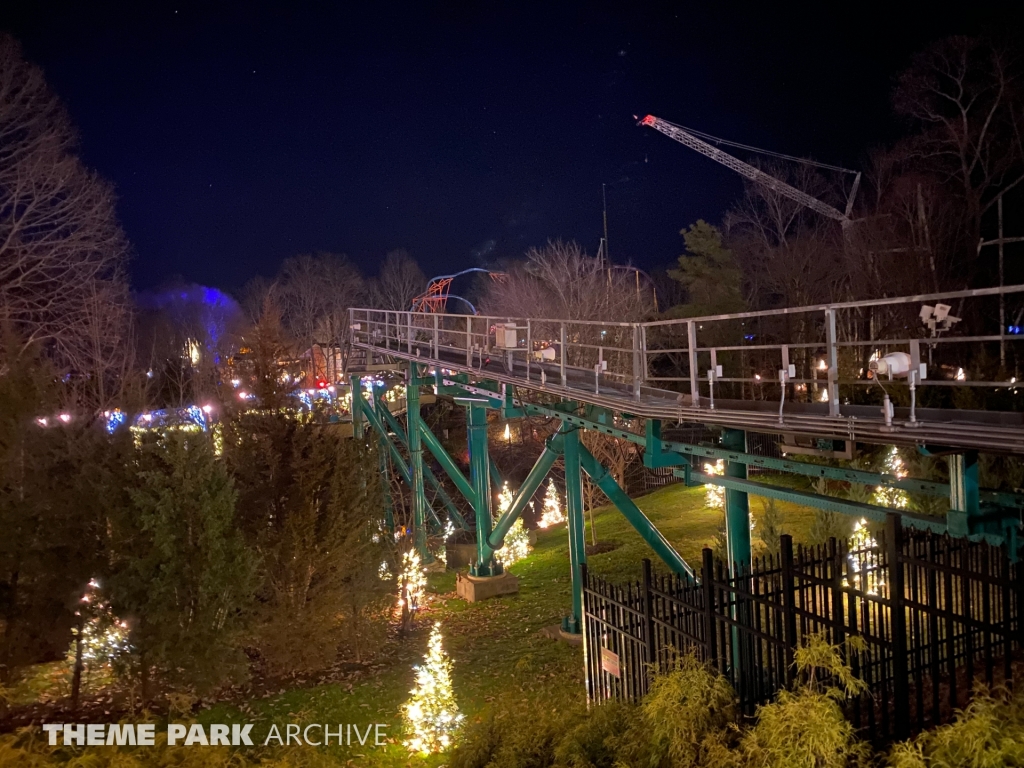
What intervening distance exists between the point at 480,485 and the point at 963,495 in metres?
9.61

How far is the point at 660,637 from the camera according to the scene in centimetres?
659

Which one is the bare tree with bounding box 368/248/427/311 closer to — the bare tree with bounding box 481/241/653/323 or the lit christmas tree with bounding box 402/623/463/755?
the bare tree with bounding box 481/241/653/323

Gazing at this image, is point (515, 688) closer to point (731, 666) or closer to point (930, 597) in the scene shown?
point (731, 666)

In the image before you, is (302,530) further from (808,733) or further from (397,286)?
(397,286)

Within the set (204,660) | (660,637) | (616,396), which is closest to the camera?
(660,637)

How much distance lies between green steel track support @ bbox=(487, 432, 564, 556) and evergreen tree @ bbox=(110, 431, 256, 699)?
4.65 m

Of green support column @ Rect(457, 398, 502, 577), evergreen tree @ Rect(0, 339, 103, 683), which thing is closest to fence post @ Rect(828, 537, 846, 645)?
evergreen tree @ Rect(0, 339, 103, 683)

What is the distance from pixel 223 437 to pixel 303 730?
4.36 metres

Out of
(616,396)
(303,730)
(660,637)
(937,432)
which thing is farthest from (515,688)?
(937,432)

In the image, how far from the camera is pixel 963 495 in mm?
5523

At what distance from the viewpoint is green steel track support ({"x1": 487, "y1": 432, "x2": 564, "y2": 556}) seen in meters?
11.1

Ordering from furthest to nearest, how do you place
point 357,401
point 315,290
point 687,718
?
point 315,290, point 357,401, point 687,718

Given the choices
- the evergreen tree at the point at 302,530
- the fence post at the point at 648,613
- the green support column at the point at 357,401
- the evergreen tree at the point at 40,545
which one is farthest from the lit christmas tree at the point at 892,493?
the evergreen tree at the point at 40,545

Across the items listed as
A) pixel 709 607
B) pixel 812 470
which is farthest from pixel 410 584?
pixel 812 470
